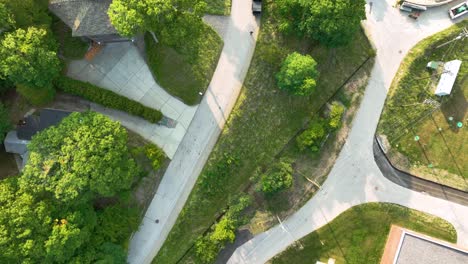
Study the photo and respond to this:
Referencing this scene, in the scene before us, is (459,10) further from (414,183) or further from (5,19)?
(5,19)

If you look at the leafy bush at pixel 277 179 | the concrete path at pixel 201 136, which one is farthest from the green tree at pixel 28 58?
the leafy bush at pixel 277 179

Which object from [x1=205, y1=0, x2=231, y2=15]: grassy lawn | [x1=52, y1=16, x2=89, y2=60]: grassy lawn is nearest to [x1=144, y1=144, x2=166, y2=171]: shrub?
[x1=52, y1=16, x2=89, y2=60]: grassy lawn

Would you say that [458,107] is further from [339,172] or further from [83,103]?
[83,103]

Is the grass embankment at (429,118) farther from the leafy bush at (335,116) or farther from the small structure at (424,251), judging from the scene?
the small structure at (424,251)

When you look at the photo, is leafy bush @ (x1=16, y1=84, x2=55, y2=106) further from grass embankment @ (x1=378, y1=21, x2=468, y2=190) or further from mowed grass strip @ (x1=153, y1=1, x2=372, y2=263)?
grass embankment @ (x1=378, y1=21, x2=468, y2=190)

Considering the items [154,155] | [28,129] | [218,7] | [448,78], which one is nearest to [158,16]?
[218,7]

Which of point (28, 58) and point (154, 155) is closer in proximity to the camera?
point (28, 58)
